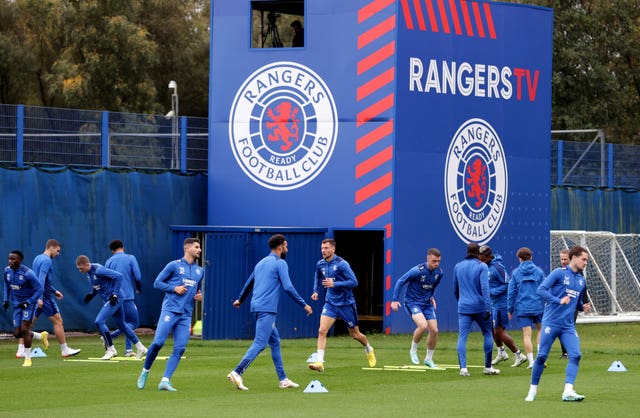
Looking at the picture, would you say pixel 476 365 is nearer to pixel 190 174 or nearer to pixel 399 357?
pixel 399 357

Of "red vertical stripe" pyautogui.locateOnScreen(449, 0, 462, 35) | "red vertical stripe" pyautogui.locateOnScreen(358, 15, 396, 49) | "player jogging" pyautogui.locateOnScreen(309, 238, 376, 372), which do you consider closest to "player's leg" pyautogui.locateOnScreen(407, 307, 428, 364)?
"player jogging" pyautogui.locateOnScreen(309, 238, 376, 372)

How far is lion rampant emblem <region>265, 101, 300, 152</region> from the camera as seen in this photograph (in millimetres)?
30797

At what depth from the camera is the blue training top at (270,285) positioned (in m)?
18.9

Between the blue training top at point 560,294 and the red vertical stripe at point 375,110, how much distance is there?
42.9ft

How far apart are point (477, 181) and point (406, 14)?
419 centimetres

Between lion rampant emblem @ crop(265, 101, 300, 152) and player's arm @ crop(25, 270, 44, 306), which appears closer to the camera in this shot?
player's arm @ crop(25, 270, 44, 306)

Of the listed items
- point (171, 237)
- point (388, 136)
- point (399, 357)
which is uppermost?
point (388, 136)

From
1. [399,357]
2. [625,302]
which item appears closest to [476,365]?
[399,357]

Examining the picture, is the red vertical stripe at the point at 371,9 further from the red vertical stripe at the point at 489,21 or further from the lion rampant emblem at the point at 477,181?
the lion rampant emblem at the point at 477,181

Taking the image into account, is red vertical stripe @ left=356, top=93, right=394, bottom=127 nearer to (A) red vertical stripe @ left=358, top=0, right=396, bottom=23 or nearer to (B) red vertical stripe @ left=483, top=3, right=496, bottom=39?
(A) red vertical stripe @ left=358, top=0, right=396, bottom=23

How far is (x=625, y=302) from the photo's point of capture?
39000 mm

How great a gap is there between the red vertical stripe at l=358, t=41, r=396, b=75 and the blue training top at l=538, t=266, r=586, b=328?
43.8 ft

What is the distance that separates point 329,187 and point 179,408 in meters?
14.3

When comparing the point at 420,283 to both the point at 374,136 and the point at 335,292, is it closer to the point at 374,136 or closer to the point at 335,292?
the point at 335,292
